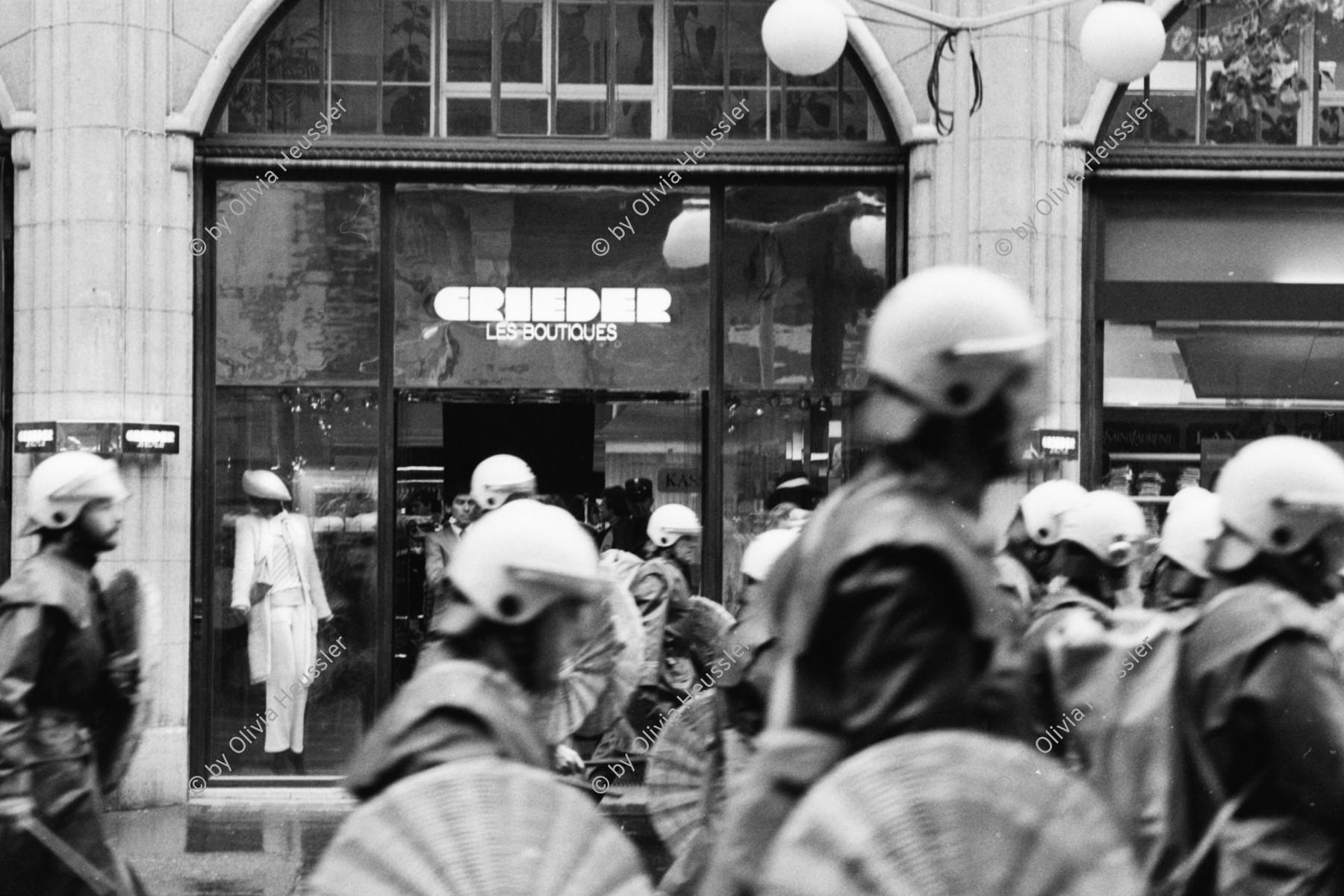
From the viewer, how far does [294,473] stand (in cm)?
1232

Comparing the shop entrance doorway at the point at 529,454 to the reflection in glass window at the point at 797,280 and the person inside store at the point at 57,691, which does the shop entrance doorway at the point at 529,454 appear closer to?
the reflection in glass window at the point at 797,280

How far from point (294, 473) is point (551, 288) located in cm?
205

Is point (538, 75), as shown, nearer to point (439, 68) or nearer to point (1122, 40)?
point (439, 68)

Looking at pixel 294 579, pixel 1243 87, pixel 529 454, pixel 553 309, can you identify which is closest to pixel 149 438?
pixel 294 579

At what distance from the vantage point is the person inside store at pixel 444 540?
481 inches

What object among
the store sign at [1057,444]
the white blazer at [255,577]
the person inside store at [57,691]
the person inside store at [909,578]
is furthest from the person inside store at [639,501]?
the person inside store at [909,578]

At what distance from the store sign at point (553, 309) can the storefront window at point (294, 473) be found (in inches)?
23.1

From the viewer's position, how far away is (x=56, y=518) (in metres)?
5.91

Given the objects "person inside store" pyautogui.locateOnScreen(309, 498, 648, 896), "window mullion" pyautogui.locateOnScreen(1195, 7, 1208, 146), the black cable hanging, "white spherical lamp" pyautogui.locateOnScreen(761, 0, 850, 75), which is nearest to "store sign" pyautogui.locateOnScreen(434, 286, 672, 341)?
the black cable hanging

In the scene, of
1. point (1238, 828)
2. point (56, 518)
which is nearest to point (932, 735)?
point (1238, 828)

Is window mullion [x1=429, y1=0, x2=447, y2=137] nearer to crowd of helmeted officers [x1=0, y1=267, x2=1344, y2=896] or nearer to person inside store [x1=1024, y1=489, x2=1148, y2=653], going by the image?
person inside store [x1=1024, y1=489, x2=1148, y2=653]

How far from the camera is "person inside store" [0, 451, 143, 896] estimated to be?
5406 mm

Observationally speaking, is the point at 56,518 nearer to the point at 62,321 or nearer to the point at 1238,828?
the point at 1238,828

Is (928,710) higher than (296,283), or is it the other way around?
(296,283)
